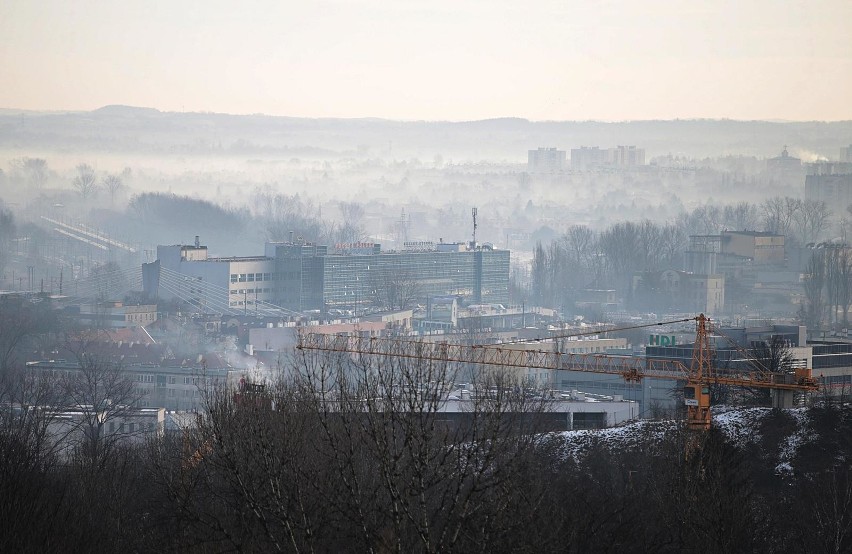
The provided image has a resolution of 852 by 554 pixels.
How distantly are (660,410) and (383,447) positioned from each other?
13501 millimetres

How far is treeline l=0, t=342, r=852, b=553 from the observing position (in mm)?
7594

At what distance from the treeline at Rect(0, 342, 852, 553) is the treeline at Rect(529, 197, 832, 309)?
30.5m

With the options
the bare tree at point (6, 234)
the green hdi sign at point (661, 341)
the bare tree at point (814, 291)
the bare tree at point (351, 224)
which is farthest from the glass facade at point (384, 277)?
the green hdi sign at point (661, 341)

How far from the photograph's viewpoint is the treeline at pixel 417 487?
7.59 m

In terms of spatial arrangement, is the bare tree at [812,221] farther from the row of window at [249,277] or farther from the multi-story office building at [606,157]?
the multi-story office building at [606,157]

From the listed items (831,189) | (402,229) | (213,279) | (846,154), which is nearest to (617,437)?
(213,279)

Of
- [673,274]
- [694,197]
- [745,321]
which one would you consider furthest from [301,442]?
[694,197]

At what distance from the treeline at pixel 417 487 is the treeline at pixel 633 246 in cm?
3051

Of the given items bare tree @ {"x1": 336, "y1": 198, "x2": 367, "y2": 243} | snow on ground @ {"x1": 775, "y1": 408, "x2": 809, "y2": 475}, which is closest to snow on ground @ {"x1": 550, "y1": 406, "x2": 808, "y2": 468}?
snow on ground @ {"x1": 775, "y1": 408, "x2": 809, "y2": 475}

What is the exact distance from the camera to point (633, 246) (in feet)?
A: 166

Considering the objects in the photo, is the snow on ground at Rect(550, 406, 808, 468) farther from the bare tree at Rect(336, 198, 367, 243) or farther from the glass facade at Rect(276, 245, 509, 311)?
the bare tree at Rect(336, 198, 367, 243)

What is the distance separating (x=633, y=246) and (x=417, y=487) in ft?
145

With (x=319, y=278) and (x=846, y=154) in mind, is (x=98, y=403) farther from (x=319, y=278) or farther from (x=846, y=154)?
(x=846, y=154)

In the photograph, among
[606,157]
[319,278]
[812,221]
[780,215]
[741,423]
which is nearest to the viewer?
[741,423]
